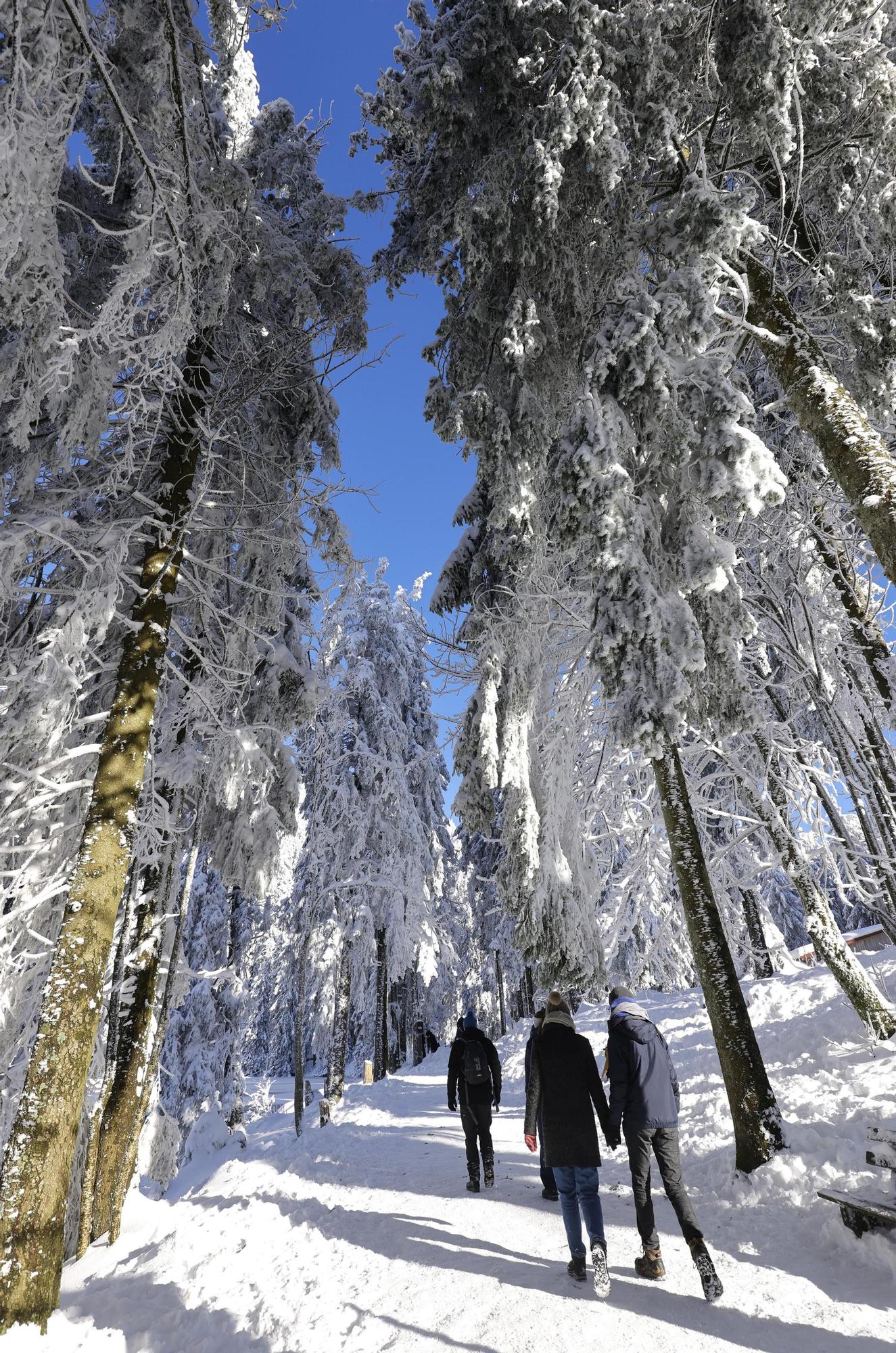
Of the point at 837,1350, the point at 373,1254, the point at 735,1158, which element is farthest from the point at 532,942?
the point at 837,1350

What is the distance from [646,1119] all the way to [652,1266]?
0.82 metres

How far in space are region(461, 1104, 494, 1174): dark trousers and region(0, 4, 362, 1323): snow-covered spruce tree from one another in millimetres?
3926

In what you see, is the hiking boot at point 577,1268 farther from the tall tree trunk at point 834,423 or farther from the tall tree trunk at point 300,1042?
the tall tree trunk at point 300,1042

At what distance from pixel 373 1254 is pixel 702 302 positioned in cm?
816

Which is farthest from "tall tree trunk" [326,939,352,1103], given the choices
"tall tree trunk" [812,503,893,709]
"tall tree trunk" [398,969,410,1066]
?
"tall tree trunk" [812,503,893,709]

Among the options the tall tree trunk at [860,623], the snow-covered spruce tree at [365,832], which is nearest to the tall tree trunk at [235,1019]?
the snow-covered spruce tree at [365,832]

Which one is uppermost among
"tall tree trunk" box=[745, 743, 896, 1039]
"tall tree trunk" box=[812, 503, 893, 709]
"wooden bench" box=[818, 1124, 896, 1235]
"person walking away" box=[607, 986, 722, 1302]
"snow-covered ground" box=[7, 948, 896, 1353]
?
"tall tree trunk" box=[812, 503, 893, 709]

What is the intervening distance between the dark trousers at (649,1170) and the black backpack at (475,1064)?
2.88 meters

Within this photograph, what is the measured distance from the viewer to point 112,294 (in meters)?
5.04

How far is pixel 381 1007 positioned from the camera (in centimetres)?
1839

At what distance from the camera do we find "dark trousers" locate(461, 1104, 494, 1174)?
6.79 meters

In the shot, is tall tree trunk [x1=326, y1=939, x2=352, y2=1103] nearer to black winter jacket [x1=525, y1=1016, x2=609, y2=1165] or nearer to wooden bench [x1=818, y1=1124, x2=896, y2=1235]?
black winter jacket [x1=525, y1=1016, x2=609, y2=1165]

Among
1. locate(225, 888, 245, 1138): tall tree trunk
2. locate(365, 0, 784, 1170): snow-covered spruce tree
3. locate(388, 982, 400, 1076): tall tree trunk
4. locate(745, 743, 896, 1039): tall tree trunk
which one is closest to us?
locate(365, 0, 784, 1170): snow-covered spruce tree

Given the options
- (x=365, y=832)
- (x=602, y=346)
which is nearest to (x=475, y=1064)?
(x=602, y=346)
